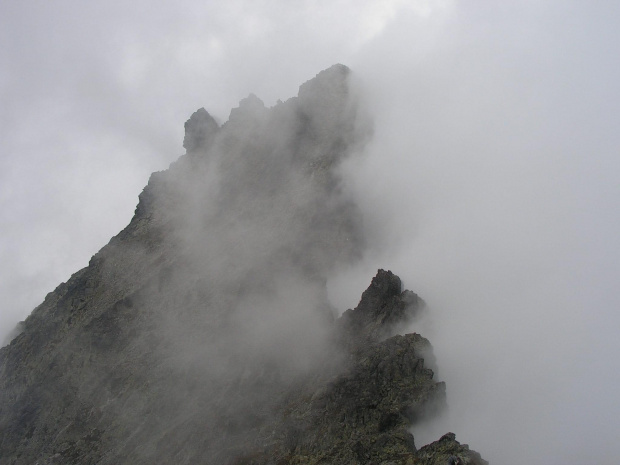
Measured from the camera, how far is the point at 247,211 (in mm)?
82438

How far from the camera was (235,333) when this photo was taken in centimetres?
6875

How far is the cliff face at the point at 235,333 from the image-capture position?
160 ft

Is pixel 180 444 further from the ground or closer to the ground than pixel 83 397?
closer to the ground

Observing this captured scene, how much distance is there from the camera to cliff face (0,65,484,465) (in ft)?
160

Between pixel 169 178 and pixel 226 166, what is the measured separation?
1331 cm

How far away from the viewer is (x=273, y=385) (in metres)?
57.5

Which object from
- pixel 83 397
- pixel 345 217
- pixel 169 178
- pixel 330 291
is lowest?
pixel 83 397

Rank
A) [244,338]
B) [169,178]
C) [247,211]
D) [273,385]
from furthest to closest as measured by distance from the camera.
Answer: [169,178] → [247,211] → [244,338] → [273,385]

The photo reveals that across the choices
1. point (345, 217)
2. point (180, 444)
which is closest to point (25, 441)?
point (180, 444)

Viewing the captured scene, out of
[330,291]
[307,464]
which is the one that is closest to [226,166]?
[330,291]

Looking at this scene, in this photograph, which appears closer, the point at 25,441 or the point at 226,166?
the point at 25,441

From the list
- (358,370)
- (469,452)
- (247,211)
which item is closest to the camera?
(469,452)

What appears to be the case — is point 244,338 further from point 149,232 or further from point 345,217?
point 149,232

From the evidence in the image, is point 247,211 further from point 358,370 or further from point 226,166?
point 358,370
